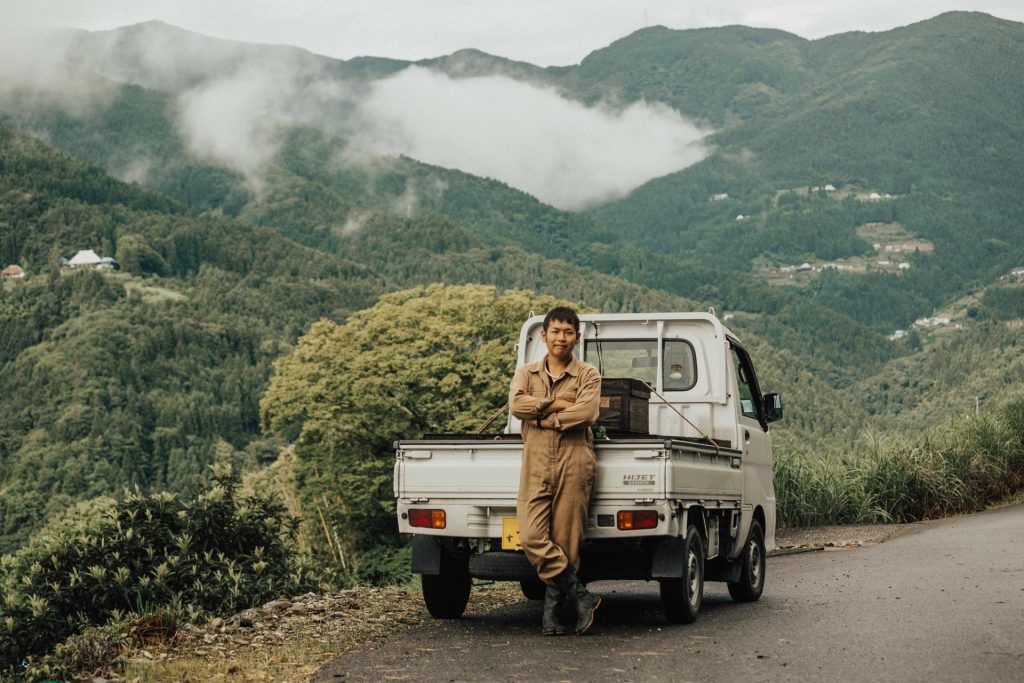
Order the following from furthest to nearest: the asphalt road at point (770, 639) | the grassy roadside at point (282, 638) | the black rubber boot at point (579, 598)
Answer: the black rubber boot at point (579, 598), the grassy roadside at point (282, 638), the asphalt road at point (770, 639)

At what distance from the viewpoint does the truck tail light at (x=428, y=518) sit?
8.76m

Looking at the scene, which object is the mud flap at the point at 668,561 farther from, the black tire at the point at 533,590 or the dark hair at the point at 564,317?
the black tire at the point at 533,590

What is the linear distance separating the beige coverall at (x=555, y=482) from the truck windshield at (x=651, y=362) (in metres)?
2.35

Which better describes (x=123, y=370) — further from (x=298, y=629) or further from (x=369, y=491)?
(x=298, y=629)

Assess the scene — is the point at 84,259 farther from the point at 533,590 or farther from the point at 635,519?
the point at 635,519

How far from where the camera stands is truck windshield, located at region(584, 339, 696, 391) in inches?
422

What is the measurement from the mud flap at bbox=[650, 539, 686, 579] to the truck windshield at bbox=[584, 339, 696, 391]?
2132 mm

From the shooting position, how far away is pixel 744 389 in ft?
37.2

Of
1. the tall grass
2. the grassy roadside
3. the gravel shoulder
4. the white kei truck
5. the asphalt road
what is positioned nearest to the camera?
the asphalt road

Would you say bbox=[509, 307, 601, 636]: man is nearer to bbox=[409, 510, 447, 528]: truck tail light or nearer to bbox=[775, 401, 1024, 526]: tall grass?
bbox=[409, 510, 447, 528]: truck tail light

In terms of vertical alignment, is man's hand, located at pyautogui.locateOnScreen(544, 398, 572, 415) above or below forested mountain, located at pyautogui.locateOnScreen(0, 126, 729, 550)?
above

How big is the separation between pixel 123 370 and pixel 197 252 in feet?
222

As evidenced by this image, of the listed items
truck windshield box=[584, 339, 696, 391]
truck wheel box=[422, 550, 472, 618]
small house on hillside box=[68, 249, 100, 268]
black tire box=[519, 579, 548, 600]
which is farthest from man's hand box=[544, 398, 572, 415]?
small house on hillside box=[68, 249, 100, 268]

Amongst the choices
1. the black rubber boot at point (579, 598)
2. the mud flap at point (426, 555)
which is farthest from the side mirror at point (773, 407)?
the mud flap at point (426, 555)
